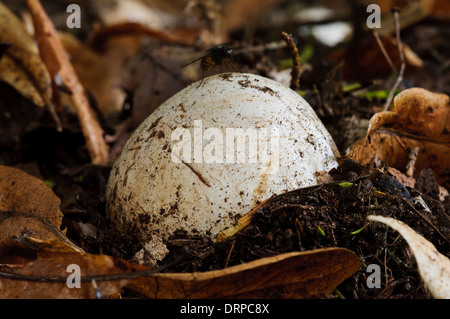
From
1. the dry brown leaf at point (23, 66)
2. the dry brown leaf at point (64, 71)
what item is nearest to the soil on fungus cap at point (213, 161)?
the dry brown leaf at point (64, 71)

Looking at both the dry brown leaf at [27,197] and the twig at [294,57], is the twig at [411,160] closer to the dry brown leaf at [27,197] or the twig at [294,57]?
the twig at [294,57]

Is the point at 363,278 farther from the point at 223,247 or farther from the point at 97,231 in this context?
the point at 97,231

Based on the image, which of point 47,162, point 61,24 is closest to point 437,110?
point 47,162

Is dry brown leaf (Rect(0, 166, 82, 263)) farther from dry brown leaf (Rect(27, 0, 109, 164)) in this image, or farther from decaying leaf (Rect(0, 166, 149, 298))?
dry brown leaf (Rect(27, 0, 109, 164))

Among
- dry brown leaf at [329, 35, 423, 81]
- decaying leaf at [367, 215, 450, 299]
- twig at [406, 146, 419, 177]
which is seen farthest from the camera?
dry brown leaf at [329, 35, 423, 81]

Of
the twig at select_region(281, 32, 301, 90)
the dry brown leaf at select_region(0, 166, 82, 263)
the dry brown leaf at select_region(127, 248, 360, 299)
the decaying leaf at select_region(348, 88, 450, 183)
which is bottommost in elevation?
the dry brown leaf at select_region(127, 248, 360, 299)

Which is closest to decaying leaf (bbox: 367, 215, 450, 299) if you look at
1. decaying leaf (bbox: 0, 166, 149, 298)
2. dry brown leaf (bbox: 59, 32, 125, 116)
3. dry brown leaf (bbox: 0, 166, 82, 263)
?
decaying leaf (bbox: 0, 166, 149, 298)

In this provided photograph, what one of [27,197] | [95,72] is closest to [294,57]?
[27,197]
